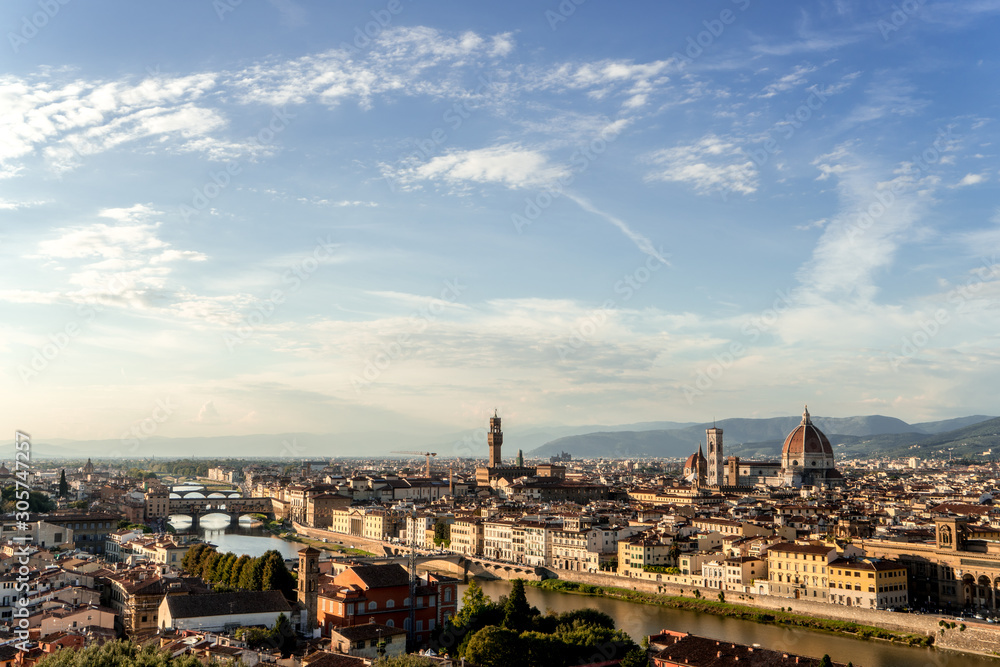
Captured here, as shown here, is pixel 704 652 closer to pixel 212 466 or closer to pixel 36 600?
pixel 36 600

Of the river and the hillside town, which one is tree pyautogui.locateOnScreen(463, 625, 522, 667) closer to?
the hillside town

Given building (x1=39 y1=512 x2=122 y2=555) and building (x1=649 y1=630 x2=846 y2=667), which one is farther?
building (x1=39 y1=512 x2=122 y2=555)

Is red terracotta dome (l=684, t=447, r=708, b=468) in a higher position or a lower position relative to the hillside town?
higher

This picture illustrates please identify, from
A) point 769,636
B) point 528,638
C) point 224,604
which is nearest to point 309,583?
Result: point 224,604

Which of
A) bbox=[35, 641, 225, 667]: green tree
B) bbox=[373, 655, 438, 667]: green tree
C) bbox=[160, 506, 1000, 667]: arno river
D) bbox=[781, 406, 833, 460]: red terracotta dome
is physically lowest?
bbox=[160, 506, 1000, 667]: arno river

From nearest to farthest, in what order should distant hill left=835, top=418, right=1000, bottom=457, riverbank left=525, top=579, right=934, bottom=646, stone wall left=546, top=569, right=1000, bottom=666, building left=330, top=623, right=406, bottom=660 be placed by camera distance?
building left=330, top=623, right=406, bottom=660, stone wall left=546, top=569, right=1000, bottom=666, riverbank left=525, top=579, right=934, bottom=646, distant hill left=835, top=418, right=1000, bottom=457

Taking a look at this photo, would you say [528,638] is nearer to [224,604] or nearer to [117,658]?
[224,604]

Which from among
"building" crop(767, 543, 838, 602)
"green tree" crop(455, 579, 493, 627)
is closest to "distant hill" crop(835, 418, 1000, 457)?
"building" crop(767, 543, 838, 602)
